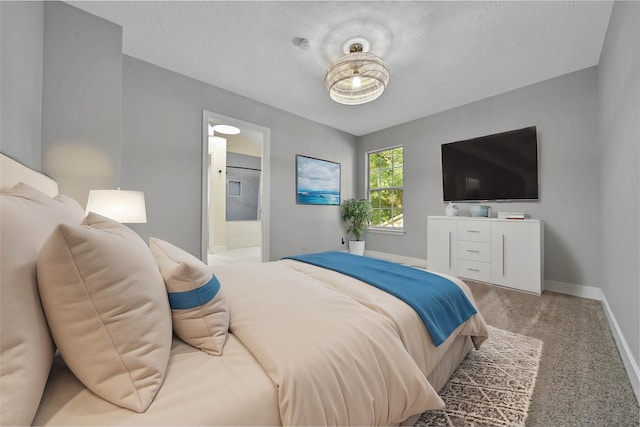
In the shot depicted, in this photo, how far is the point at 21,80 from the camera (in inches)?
59.0

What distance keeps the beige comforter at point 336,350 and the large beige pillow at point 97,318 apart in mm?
312

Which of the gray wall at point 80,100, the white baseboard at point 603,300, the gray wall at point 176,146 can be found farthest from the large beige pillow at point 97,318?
the gray wall at point 176,146

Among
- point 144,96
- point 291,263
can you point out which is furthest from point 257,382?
point 144,96

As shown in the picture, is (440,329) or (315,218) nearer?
(440,329)

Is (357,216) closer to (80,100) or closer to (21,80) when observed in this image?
(80,100)

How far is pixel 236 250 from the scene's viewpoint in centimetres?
615

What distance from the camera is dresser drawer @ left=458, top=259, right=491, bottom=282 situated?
3.33 meters

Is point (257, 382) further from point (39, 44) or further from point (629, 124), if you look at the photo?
point (39, 44)

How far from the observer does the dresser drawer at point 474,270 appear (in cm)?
333

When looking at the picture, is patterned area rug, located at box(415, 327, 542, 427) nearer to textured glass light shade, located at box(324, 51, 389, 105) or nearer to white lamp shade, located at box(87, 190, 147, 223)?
white lamp shade, located at box(87, 190, 147, 223)

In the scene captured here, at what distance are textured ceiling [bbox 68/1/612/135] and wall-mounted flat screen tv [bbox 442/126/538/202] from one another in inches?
28.6

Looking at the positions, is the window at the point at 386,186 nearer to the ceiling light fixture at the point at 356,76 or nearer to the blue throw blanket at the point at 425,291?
the ceiling light fixture at the point at 356,76

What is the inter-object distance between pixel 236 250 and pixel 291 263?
4.62 metres

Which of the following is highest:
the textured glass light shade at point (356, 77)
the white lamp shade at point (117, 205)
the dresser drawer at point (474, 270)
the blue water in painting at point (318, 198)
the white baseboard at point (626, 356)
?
the textured glass light shade at point (356, 77)
